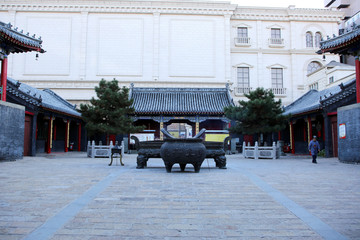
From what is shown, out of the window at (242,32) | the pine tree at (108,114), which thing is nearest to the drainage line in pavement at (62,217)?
the pine tree at (108,114)

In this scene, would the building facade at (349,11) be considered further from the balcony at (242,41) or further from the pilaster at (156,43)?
the pilaster at (156,43)

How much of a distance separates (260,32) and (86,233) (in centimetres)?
2640

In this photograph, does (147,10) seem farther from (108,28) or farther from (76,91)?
(76,91)

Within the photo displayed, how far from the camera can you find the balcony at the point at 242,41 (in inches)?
1001

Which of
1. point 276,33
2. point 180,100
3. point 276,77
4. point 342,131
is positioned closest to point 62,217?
point 342,131

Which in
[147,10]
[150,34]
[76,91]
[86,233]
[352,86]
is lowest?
[86,233]

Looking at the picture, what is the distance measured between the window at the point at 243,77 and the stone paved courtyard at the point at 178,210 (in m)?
20.2

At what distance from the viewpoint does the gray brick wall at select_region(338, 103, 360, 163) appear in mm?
9914

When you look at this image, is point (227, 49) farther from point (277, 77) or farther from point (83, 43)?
point (83, 43)

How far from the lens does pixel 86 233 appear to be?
271 centimetres

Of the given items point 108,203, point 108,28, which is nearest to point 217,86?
point 108,28

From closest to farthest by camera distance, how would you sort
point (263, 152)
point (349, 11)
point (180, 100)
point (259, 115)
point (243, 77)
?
point (263, 152) < point (259, 115) < point (180, 100) < point (243, 77) < point (349, 11)

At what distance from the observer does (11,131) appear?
10.7 m

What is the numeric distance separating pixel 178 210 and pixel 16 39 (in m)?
11.1
